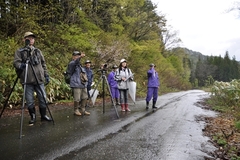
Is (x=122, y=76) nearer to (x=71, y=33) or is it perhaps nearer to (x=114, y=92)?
(x=114, y=92)

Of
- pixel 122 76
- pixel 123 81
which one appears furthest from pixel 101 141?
pixel 122 76

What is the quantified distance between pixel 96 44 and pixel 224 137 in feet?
42.0

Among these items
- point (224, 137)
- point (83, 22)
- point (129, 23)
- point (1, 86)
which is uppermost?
point (129, 23)

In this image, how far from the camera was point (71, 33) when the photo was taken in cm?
1603

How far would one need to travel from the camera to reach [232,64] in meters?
110

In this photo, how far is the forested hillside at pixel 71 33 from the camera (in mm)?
11891

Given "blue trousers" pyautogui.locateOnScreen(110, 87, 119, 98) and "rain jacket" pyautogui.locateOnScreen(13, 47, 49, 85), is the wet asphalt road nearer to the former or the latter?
"rain jacket" pyautogui.locateOnScreen(13, 47, 49, 85)

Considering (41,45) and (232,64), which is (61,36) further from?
(232,64)

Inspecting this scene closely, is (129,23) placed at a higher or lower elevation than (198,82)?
higher

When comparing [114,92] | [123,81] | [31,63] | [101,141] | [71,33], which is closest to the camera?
[101,141]

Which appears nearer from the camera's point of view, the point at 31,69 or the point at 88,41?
the point at 31,69

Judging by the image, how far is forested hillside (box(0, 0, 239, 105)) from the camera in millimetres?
11891

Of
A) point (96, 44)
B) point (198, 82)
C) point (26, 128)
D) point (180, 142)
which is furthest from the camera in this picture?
point (198, 82)

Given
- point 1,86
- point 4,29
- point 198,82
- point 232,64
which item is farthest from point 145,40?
point 232,64
